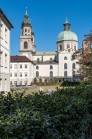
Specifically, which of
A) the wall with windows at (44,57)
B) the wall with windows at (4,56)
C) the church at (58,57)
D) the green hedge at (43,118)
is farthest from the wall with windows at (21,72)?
the green hedge at (43,118)

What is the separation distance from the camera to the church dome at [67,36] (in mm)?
100250

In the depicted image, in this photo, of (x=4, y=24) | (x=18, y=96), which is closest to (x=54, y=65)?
(x=4, y=24)

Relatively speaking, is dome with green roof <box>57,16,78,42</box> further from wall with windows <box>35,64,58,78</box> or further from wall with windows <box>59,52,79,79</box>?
wall with windows <box>35,64,58,78</box>

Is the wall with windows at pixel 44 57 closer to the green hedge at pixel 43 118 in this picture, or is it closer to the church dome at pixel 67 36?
the church dome at pixel 67 36

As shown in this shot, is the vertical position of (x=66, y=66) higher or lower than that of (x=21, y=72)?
higher

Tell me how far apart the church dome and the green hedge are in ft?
319

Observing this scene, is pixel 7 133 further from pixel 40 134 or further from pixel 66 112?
pixel 66 112

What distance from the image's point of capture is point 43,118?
2.79 m

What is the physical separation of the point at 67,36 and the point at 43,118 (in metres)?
100

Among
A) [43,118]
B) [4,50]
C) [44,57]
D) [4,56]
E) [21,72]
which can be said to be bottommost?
[43,118]

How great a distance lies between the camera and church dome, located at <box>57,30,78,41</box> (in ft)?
329

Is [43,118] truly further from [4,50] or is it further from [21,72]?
[21,72]

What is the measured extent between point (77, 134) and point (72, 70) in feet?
287

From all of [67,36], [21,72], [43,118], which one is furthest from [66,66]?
[43,118]
